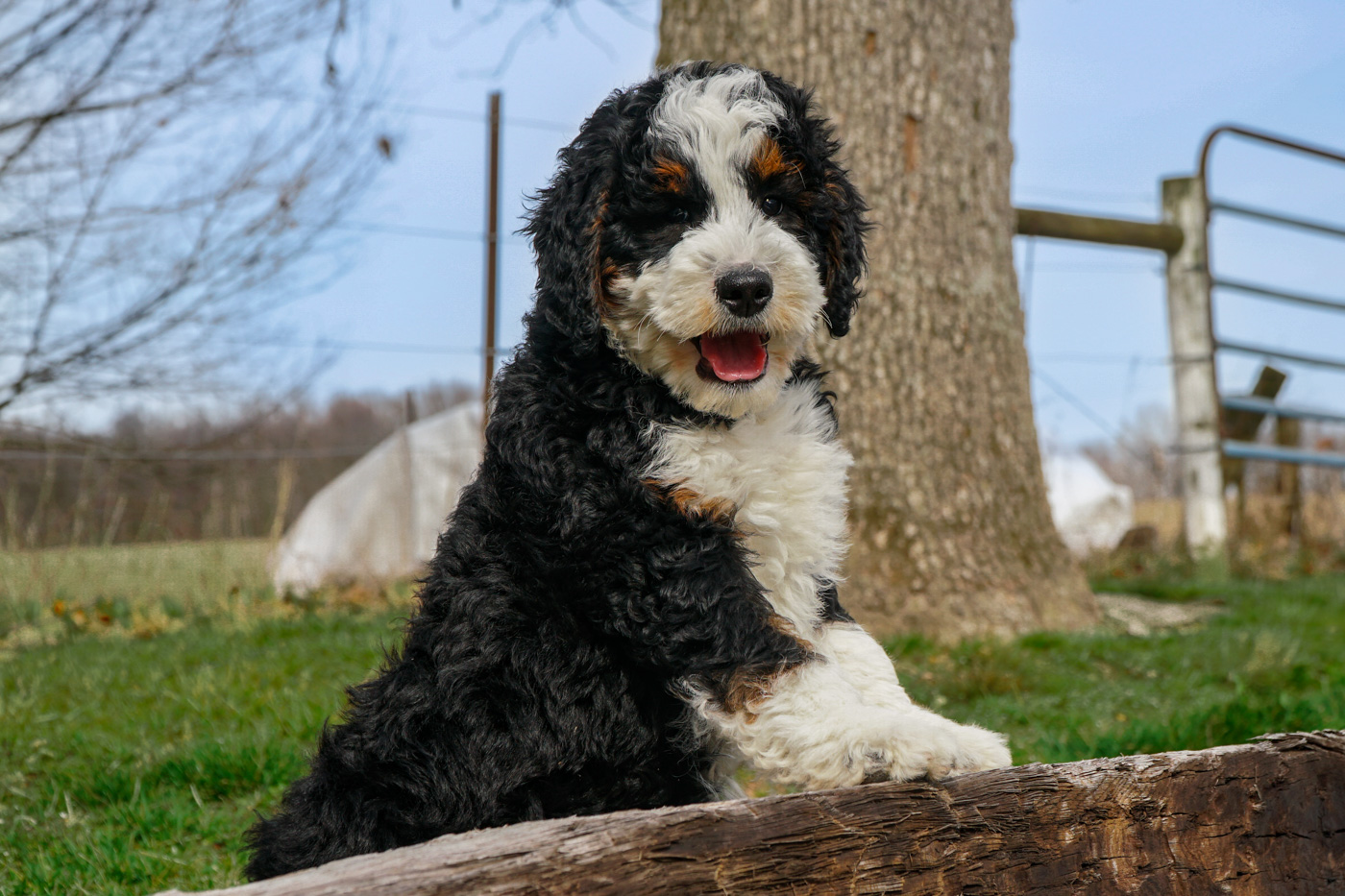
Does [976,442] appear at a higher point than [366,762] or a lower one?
higher

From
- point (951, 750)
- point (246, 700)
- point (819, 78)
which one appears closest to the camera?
point (951, 750)

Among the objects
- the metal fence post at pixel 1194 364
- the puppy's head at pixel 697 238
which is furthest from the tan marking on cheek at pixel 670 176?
the metal fence post at pixel 1194 364

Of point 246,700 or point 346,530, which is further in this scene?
point 346,530

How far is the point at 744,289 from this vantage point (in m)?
2.55

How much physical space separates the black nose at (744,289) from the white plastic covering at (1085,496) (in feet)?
49.8

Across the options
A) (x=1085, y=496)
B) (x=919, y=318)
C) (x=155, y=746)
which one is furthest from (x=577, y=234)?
(x=1085, y=496)

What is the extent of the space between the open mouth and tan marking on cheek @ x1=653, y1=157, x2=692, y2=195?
39 cm

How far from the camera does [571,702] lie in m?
2.48

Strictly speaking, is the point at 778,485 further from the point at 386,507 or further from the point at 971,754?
the point at 386,507

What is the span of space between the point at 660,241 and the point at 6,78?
418 inches

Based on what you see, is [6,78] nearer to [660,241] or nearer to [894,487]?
[894,487]

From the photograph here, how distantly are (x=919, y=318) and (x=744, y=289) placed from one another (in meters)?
4.14

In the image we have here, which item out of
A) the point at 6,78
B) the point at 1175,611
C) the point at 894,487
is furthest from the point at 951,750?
the point at 6,78

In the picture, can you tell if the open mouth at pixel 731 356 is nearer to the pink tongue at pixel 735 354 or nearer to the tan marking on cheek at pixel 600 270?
the pink tongue at pixel 735 354
